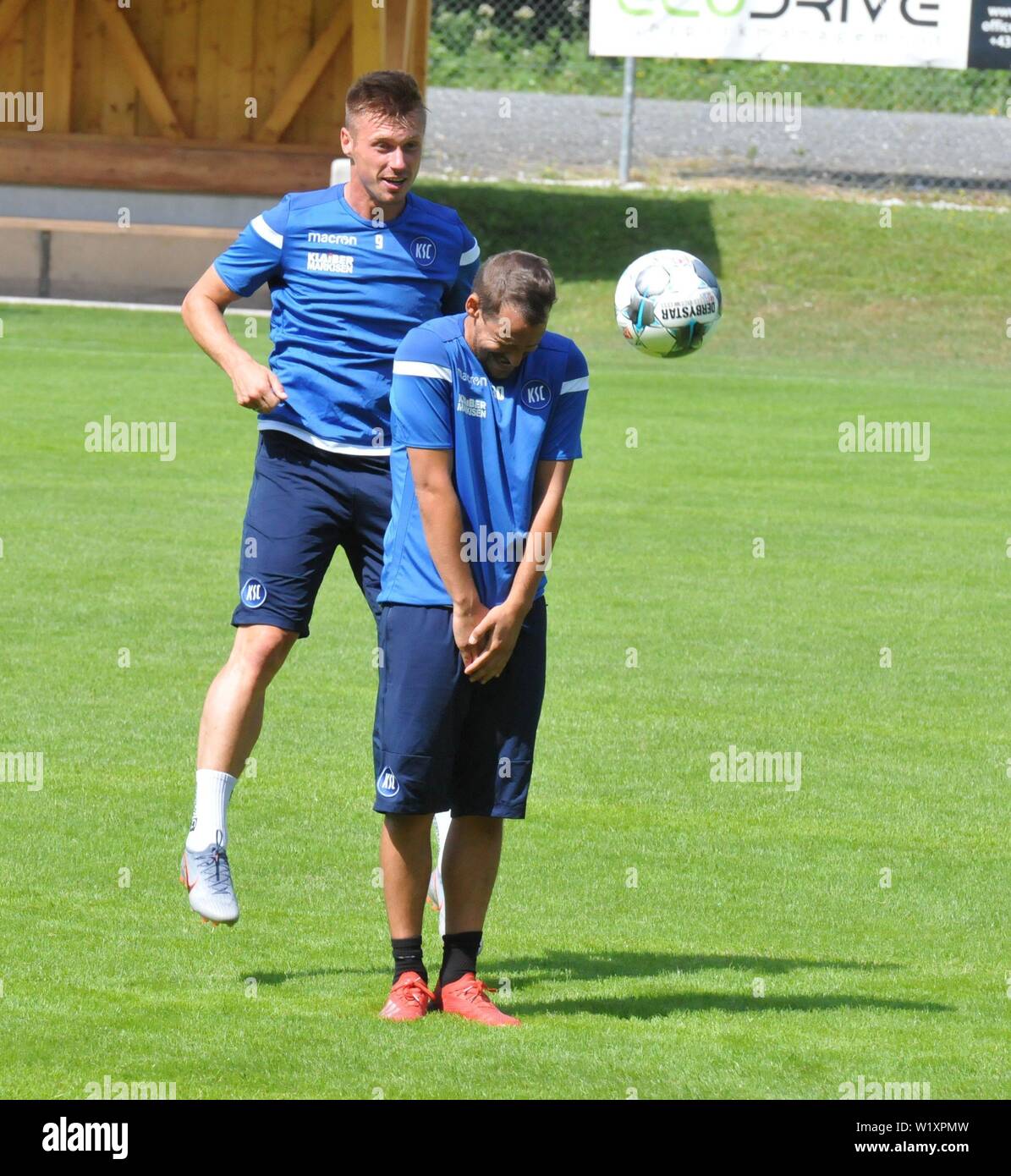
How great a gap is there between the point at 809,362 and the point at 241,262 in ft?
59.6

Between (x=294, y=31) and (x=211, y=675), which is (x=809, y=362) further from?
(x=211, y=675)

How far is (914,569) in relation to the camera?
13.0 metres

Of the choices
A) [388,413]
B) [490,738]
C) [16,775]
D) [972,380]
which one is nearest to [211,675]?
[16,775]

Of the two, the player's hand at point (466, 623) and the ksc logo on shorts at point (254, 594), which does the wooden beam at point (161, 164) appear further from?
the player's hand at point (466, 623)

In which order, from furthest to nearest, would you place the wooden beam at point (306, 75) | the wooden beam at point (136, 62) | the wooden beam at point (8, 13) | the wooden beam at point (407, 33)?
the wooden beam at point (136, 62) → the wooden beam at point (8, 13) → the wooden beam at point (306, 75) → the wooden beam at point (407, 33)

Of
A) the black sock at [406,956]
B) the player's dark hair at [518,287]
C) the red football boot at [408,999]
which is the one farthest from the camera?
the black sock at [406,956]

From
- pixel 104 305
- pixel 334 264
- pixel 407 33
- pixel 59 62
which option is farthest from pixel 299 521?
pixel 59 62

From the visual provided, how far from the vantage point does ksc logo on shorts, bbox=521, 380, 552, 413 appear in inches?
208

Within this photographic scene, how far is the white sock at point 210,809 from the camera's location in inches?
232

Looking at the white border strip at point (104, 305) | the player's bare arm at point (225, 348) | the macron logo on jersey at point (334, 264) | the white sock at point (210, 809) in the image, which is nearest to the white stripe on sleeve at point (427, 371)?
the player's bare arm at point (225, 348)

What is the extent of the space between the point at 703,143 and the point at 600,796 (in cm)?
2587

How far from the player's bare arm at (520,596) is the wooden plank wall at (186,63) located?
77.2 feet

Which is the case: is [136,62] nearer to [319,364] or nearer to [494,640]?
[319,364]

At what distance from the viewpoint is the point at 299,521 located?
19.9 ft
